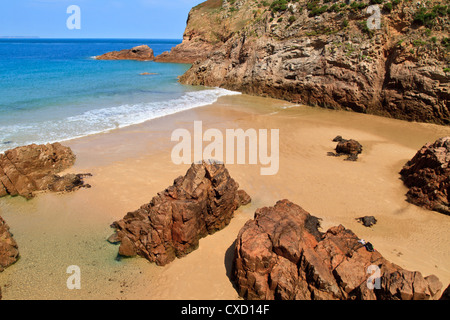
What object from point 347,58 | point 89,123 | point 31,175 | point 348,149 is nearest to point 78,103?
point 89,123

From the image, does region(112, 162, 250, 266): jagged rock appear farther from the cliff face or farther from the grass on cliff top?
the grass on cliff top

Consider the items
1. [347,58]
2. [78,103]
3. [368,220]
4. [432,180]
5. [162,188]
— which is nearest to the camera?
[368,220]

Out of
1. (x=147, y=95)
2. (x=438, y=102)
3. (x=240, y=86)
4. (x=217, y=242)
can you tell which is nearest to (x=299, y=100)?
(x=240, y=86)

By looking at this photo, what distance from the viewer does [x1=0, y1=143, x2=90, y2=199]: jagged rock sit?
9812 mm

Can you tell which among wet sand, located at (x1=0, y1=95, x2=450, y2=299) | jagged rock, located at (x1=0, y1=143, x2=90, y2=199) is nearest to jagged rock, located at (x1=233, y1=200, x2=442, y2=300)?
wet sand, located at (x1=0, y1=95, x2=450, y2=299)

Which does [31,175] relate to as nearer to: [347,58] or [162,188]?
[162,188]

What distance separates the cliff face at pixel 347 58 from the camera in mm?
18922

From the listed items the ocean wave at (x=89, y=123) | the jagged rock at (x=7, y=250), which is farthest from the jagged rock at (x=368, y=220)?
the ocean wave at (x=89, y=123)

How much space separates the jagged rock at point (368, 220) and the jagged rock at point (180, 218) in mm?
3934

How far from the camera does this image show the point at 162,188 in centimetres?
1020

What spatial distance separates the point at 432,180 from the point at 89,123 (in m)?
17.4

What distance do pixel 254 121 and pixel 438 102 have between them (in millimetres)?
11527

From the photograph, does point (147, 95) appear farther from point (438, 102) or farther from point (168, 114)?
point (438, 102)

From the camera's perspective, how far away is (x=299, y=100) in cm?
2438
